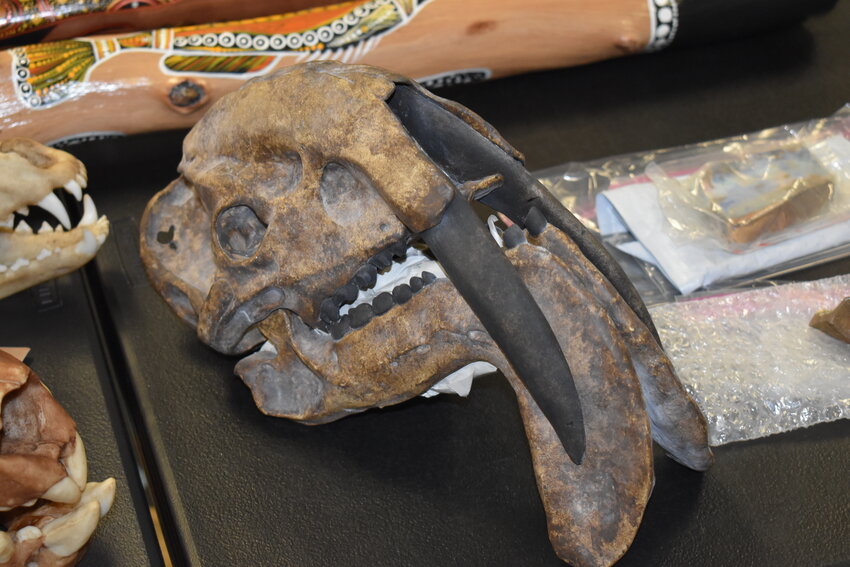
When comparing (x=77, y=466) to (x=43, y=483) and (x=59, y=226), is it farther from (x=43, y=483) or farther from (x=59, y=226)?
(x=59, y=226)

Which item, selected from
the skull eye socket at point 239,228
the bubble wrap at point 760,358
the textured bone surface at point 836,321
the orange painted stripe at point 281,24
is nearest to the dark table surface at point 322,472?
the bubble wrap at point 760,358

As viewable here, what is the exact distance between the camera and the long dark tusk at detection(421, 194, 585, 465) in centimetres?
91

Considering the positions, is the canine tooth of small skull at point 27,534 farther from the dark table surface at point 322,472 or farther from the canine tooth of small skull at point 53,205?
the canine tooth of small skull at point 53,205

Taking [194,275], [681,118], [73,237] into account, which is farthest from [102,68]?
[681,118]

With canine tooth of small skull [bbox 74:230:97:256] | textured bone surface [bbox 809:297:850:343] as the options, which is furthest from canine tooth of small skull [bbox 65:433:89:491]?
textured bone surface [bbox 809:297:850:343]

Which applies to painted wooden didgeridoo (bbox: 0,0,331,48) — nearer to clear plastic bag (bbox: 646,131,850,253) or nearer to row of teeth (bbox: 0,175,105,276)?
row of teeth (bbox: 0,175,105,276)

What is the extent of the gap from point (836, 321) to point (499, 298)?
0.62m

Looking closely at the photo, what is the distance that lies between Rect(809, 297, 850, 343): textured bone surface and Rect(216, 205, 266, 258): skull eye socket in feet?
2.52

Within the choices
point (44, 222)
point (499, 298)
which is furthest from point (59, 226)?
point (499, 298)

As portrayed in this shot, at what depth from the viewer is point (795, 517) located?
1.13 metres

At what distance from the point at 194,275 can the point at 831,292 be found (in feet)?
2.96

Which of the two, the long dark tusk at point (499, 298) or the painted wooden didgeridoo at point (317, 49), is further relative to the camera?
the painted wooden didgeridoo at point (317, 49)

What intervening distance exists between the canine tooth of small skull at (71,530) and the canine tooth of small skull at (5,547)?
0.06 metres

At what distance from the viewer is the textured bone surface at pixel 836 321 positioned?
1.29 metres
